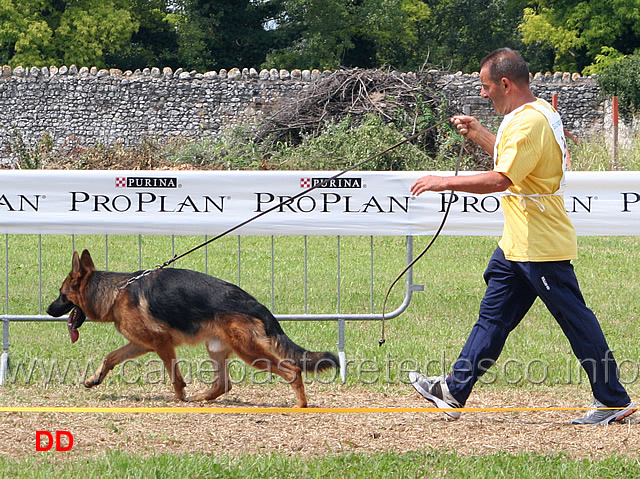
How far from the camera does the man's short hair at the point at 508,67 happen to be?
16.7 ft

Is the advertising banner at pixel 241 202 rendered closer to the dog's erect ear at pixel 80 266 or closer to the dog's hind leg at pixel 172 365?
the dog's erect ear at pixel 80 266

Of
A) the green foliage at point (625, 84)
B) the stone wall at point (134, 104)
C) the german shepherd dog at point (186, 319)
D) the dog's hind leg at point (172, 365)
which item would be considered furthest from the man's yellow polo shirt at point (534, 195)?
the green foliage at point (625, 84)

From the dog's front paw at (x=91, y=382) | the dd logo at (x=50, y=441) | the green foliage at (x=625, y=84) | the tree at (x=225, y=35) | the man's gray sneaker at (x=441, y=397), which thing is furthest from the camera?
the tree at (x=225, y=35)

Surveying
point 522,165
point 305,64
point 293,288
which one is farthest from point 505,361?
point 305,64

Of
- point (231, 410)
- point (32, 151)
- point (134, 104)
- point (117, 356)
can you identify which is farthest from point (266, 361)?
point (134, 104)

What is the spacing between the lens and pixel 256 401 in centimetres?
609

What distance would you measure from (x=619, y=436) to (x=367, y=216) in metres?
2.34

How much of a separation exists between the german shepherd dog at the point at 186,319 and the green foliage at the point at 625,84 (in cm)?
2467

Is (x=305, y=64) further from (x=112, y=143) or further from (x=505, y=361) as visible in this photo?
(x=505, y=361)

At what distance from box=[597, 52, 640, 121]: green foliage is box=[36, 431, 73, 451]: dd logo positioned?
25.8m

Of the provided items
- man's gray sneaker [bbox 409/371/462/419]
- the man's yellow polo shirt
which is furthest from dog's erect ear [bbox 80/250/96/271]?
the man's yellow polo shirt

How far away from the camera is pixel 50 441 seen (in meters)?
4.90

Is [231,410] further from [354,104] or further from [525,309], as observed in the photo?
[354,104]

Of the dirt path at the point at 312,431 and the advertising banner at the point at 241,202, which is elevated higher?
the advertising banner at the point at 241,202
